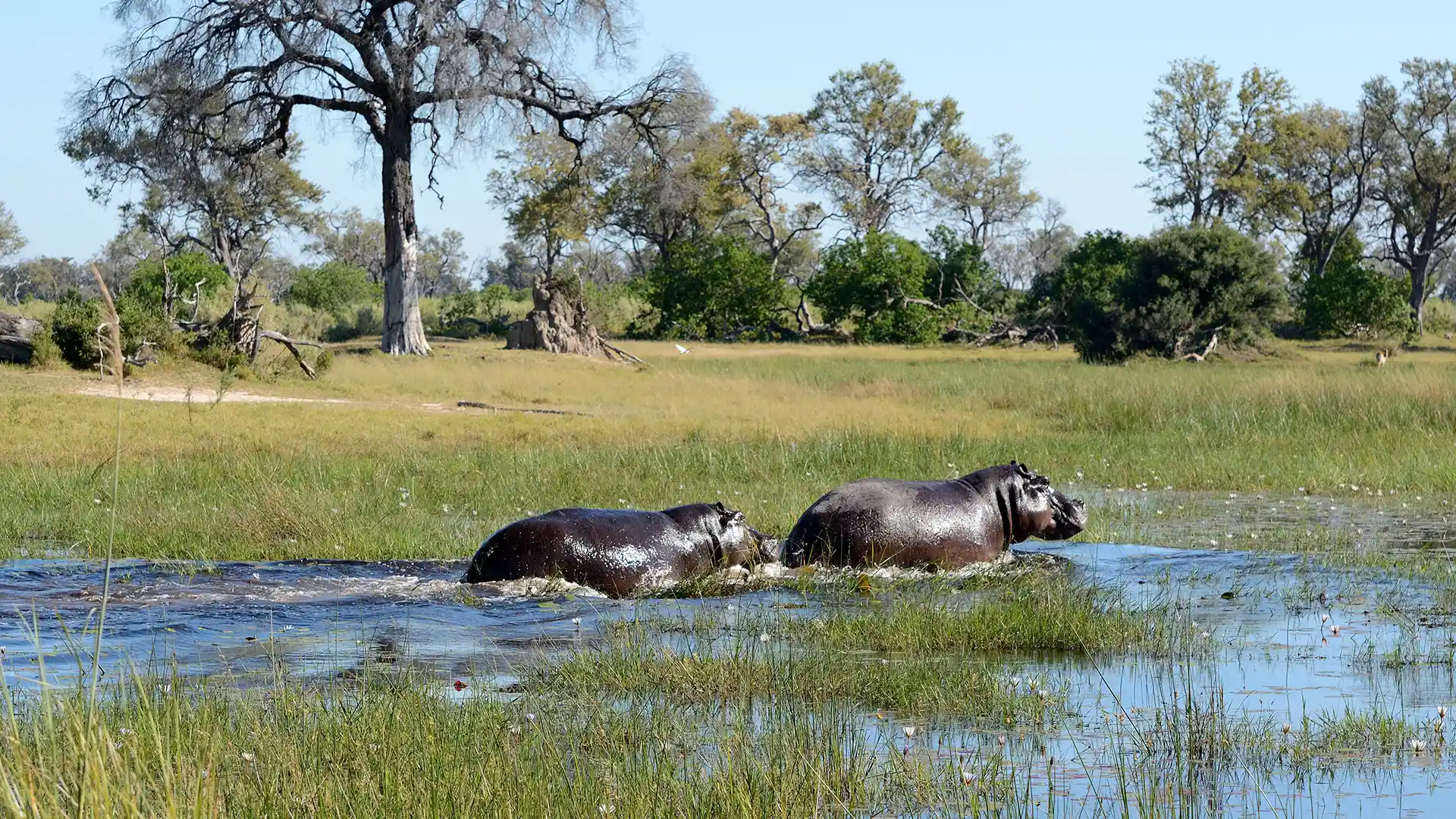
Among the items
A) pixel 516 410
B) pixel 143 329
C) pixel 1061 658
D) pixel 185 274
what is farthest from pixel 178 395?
pixel 185 274

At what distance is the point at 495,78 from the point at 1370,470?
19470 millimetres

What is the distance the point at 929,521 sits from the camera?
26.6ft

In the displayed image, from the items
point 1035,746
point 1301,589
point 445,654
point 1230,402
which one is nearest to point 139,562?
point 445,654

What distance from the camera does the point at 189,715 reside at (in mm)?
4082

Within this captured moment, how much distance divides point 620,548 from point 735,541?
0.67 meters

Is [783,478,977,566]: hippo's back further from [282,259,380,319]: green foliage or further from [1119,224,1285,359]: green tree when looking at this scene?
[282,259,380,319]: green foliage

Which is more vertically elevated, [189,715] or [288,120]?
[288,120]

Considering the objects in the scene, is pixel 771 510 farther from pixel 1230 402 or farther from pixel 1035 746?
pixel 1230 402

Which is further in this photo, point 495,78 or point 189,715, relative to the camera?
point 495,78

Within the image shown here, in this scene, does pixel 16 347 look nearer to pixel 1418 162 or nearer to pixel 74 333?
pixel 74 333

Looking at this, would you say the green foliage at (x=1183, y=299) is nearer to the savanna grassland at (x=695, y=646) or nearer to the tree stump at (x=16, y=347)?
the savanna grassland at (x=695, y=646)

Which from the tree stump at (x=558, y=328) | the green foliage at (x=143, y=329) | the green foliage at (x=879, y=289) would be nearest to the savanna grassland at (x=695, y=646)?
the green foliage at (x=143, y=329)

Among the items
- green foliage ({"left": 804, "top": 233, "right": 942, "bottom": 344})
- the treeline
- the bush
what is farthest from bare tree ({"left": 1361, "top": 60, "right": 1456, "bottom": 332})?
the bush

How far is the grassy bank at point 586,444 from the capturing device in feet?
31.1
